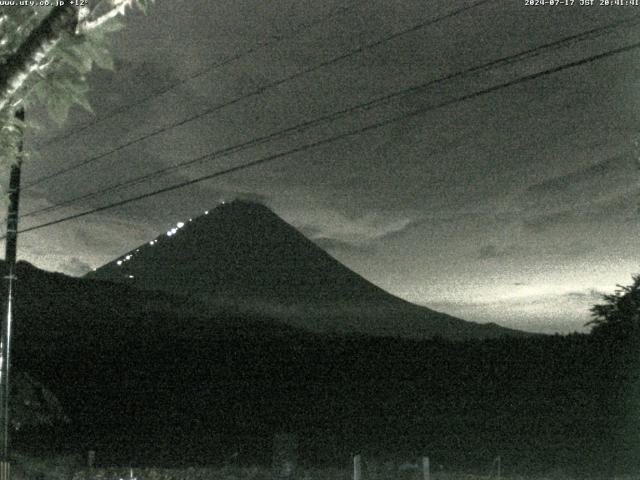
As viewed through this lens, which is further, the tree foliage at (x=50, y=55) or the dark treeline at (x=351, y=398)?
the dark treeline at (x=351, y=398)

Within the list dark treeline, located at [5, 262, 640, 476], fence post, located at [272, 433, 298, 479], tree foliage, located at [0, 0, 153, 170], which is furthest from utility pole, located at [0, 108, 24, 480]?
tree foliage, located at [0, 0, 153, 170]

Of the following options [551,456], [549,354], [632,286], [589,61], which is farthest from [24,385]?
[549,354]

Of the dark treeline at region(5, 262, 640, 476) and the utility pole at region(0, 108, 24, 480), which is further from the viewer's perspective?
the dark treeline at region(5, 262, 640, 476)

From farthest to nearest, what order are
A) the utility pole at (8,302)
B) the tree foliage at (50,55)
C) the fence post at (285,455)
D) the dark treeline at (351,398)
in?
the dark treeline at (351,398) < the fence post at (285,455) < the utility pole at (8,302) < the tree foliage at (50,55)

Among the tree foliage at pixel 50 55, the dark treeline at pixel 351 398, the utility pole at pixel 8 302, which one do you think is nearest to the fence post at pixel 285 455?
the utility pole at pixel 8 302

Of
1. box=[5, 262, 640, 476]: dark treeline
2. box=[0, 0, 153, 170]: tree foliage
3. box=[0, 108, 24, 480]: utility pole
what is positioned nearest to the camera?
box=[0, 0, 153, 170]: tree foliage

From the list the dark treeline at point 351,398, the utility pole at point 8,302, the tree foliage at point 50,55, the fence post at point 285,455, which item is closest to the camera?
the tree foliage at point 50,55

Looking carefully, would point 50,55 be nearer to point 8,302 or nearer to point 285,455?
point 8,302

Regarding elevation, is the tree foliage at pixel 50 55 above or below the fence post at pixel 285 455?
above

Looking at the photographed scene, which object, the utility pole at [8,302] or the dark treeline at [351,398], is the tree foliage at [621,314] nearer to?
the dark treeline at [351,398]

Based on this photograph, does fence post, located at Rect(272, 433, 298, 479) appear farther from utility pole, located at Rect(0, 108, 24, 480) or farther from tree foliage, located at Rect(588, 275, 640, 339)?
tree foliage, located at Rect(588, 275, 640, 339)
